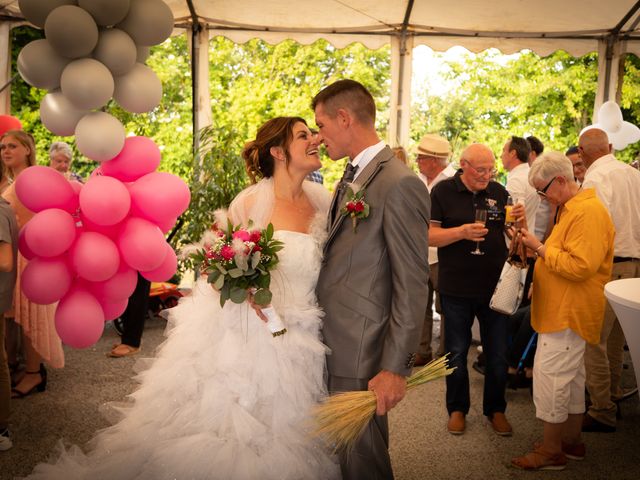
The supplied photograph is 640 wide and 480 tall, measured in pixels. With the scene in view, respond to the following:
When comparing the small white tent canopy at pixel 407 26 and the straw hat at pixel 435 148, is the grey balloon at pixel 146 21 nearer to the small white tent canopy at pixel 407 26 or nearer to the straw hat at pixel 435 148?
the straw hat at pixel 435 148

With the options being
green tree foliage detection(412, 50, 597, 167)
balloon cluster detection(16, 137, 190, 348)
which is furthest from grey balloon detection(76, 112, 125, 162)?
green tree foliage detection(412, 50, 597, 167)

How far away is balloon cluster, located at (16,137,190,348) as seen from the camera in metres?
2.78

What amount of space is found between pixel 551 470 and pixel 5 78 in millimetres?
5997

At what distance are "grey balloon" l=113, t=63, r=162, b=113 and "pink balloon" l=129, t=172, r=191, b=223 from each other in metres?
0.36

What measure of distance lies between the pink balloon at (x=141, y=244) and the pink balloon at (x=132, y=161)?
23cm

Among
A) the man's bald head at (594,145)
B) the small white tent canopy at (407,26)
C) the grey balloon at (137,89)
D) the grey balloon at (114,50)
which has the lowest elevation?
the man's bald head at (594,145)

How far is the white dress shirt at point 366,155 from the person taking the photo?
2305mm

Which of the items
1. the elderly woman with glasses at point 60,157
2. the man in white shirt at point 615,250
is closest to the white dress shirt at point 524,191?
the man in white shirt at point 615,250

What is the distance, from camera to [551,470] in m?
3.25

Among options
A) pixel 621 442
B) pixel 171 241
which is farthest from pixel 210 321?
pixel 171 241

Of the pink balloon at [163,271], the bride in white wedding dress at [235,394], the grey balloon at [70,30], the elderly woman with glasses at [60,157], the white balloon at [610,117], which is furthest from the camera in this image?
the white balloon at [610,117]

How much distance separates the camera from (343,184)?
7.82 feet

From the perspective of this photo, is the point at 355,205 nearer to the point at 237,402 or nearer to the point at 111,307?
the point at 237,402

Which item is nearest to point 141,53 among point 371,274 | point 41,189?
point 41,189
